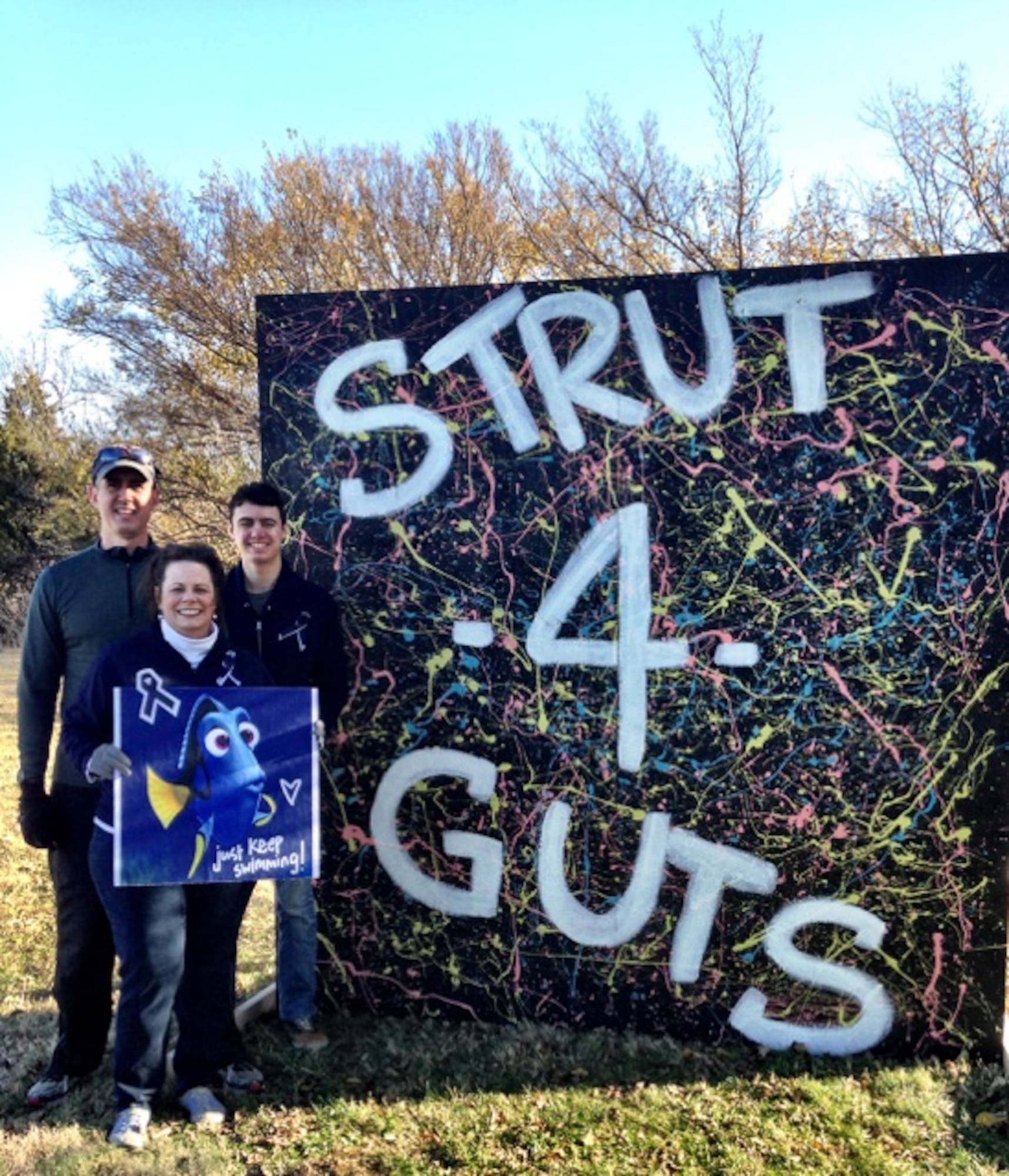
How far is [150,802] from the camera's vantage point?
279 cm

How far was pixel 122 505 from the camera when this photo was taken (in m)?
3.12

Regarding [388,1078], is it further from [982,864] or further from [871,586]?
[871,586]

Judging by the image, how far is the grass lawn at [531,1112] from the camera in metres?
2.76

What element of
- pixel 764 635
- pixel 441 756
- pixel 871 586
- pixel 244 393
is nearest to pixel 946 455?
pixel 871 586

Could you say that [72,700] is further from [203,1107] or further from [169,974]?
[203,1107]

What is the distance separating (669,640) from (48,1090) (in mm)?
2493

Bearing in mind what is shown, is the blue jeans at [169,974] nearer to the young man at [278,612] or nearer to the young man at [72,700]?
the young man at [72,700]

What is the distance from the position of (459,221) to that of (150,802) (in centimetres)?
1956

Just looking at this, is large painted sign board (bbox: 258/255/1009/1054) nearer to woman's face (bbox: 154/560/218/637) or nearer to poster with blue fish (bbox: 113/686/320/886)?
poster with blue fish (bbox: 113/686/320/886)

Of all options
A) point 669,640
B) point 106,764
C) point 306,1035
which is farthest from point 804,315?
point 306,1035

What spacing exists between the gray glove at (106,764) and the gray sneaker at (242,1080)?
1134 millimetres

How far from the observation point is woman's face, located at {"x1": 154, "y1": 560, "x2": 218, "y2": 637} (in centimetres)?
281

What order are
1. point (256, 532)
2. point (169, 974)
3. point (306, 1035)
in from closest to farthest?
1. point (169, 974)
2. point (256, 532)
3. point (306, 1035)

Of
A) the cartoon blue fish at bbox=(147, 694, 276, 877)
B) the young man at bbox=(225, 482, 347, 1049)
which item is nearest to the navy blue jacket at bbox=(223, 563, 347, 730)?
the young man at bbox=(225, 482, 347, 1049)
